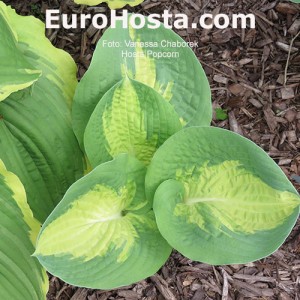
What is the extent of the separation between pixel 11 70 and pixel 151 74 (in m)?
0.28

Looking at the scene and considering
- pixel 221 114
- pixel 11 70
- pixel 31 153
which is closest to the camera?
pixel 11 70

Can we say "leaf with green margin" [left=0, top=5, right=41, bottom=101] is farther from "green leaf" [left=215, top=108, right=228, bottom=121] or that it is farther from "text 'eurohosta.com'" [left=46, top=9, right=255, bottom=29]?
"green leaf" [left=215, top=108, right=228, bottom=121]

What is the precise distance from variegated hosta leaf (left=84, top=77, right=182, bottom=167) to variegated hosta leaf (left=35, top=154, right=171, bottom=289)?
0.05 meters

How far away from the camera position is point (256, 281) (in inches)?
51.1

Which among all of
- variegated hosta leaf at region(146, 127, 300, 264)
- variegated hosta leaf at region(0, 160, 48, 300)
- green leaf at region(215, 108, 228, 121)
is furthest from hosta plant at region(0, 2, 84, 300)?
green leaf at region(215, 108, 228, 121)

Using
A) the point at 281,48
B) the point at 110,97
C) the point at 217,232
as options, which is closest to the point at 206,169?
the point at 217,232

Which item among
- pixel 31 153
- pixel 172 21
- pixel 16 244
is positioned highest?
pixel 172 21

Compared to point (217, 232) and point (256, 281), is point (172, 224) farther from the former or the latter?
point (256, 281)

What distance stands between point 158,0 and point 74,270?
764mm

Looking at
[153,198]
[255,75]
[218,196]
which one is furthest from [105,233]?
[255,75]

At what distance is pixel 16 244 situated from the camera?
1.01 metres

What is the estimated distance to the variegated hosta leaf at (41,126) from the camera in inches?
42.7

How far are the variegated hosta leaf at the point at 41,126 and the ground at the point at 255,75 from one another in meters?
0.25

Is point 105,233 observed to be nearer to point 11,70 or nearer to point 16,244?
point 16,244
